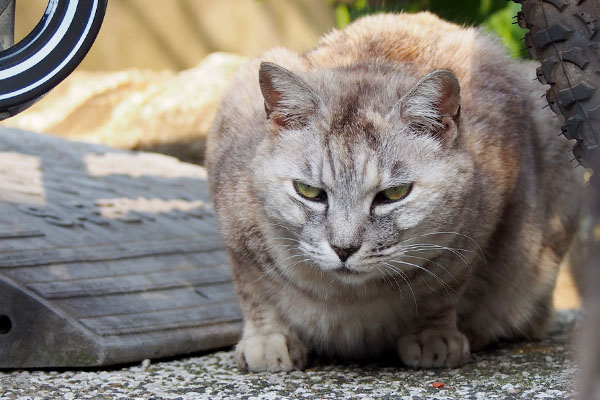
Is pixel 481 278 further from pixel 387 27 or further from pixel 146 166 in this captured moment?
pixel 146 166

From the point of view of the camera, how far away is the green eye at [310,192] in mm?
2309

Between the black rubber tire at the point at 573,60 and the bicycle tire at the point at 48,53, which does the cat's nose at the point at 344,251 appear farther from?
the bicycle tire at the point at 48,53

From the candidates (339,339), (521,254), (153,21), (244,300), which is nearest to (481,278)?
(521,254)

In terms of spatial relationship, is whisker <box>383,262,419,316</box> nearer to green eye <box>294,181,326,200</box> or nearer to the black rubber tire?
green eye <box>294,181,326,200</box>

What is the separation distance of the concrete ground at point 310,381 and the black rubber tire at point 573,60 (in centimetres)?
68

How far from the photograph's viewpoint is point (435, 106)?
2.36 m

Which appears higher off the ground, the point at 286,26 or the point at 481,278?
the point at 286,26

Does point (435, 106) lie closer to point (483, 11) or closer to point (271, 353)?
point (271, 353)

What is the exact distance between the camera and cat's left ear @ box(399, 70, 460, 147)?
7.52 ft

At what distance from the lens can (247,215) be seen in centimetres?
258

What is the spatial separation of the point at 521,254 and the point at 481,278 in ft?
0.56

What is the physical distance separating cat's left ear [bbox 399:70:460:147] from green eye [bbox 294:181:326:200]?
12.6 inches

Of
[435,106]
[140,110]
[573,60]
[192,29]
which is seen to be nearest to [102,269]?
[435,106]

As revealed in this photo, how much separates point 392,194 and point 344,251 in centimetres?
22
